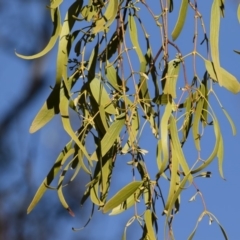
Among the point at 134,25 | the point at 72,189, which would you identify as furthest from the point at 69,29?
the point at 72,189

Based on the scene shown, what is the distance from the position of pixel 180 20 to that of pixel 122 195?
0.19 meters

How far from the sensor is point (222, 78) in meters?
0.87

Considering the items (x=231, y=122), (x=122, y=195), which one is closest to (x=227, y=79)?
(x=231, y=122)

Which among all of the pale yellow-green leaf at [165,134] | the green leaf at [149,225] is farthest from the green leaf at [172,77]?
the green leaf at [149,225]

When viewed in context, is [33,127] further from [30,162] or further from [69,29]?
[30,162]

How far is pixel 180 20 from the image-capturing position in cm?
89

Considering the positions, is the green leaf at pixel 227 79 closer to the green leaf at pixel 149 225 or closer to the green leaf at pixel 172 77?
the green leaf at pixel 172 77

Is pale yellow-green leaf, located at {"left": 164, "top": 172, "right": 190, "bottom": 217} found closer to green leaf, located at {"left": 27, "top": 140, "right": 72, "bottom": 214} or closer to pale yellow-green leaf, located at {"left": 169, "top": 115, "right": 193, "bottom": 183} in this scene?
pale yellow-green leaf, located at {"left": 169, "top": 115, "right": 193, "bottom": 183}

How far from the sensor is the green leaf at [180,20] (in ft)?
2.89

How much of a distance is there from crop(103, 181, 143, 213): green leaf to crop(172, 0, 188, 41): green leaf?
158mm

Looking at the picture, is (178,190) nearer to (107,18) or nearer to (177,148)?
(177,148)

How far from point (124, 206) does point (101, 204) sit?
0.03 meters

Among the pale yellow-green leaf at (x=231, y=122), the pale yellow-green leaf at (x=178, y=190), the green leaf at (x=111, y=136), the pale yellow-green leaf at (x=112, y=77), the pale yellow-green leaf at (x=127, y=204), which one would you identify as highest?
the pale yellow-green leaf at (x=112, y=77)

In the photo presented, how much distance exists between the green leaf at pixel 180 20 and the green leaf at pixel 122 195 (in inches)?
6.2
